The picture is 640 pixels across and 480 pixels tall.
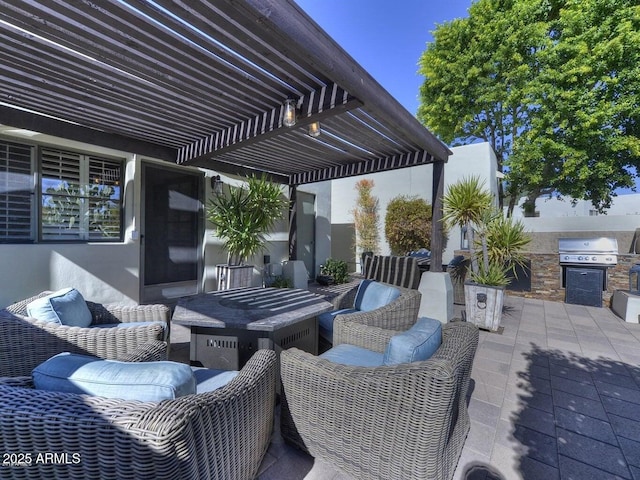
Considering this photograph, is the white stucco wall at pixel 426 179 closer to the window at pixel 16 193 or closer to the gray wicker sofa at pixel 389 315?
the gray wicker sofa at pixel 389 315

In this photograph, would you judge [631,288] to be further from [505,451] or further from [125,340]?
[125,340]

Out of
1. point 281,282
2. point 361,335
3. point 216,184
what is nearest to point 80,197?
point 216,184

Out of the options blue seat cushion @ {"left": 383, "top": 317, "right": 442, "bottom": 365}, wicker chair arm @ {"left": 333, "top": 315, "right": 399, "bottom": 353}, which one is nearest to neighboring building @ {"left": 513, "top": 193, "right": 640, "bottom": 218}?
wicker chair arm @ {"left": 333, "top": 315, "right": 399, "bottom": 353}

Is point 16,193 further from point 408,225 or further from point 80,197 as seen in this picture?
point 408,225

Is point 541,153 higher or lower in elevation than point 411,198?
higher

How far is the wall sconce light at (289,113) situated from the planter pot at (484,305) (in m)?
3.37

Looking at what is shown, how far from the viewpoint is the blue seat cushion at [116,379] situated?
104cm

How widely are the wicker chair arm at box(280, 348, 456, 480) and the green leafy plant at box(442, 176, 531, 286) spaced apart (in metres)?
3.51

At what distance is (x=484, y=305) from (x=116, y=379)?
4.30 metres

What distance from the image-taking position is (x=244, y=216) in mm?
4902

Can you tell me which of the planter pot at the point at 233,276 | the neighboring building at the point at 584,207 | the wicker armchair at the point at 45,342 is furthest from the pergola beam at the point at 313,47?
the neighboring building at the point at 584,207

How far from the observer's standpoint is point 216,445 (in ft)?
3.69

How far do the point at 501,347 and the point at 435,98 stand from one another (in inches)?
430

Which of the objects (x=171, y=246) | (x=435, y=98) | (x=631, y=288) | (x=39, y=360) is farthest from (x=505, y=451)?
(x=435, y=98)
